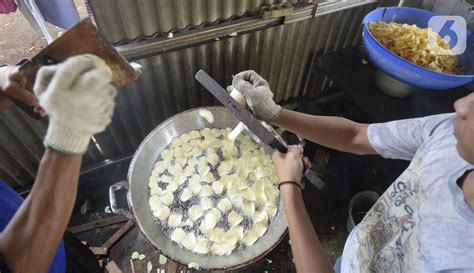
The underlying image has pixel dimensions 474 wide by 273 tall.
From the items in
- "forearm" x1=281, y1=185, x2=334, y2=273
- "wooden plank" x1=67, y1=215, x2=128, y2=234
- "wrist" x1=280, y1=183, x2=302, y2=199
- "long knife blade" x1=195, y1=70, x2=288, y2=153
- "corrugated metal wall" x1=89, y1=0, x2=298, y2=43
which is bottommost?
"wooden plank" x1=67, y1=215, x2=128, y2=234

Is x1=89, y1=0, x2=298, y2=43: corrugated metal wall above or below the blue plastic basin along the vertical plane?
above

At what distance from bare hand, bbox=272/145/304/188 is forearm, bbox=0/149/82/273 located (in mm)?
825

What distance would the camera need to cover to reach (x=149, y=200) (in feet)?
6.01

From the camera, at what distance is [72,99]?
0.70 metres

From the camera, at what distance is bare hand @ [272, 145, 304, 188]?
4.05ft

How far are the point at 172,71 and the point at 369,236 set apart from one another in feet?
5.63

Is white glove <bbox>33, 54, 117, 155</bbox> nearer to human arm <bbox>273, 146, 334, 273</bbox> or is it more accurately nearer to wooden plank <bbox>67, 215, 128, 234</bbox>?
human arm <bbox>273, 146, 334, 273</bbox>

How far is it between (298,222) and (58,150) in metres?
0.89

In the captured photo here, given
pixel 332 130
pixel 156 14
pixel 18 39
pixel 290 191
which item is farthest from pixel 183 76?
pixel 18 39

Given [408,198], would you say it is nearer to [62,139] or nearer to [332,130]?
[332,130]

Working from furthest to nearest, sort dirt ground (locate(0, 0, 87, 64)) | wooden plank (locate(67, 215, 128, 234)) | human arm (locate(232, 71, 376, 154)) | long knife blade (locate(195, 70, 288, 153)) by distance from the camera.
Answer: dirt ground (locate(0, 0, 87, 64)), wooden plank (locate(67, 215, 128, 234)), human arm (locate(232, 71, 376, 154)), long knife blade (locate(195, 70, 288, 153))

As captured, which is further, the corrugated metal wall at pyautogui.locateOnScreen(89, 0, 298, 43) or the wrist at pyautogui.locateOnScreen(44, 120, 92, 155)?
the corrugated metal wall at pyautogui.locateOnScreen(89, 0, 298, 43)

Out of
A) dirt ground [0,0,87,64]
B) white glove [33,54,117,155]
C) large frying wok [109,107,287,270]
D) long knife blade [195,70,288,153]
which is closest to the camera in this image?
white glove [33,54,117,155]

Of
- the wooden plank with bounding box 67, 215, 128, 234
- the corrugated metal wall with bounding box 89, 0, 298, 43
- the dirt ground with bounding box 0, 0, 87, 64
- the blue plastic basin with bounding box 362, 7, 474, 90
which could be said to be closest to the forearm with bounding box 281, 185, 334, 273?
the blue plastic basin with bounding box 362, 7, 474, 90
